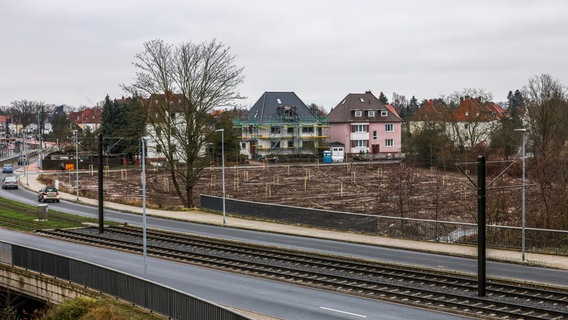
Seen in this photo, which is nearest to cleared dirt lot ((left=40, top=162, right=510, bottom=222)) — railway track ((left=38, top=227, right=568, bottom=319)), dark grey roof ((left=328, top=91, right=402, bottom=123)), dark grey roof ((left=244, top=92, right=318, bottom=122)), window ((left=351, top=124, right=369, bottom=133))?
dark grey roof ((left=244, top=92, right=318, bottom=122))

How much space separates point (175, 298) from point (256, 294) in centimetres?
522

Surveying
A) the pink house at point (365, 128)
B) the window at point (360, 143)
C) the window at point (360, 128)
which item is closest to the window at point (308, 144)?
the pink house at point (365, 128)

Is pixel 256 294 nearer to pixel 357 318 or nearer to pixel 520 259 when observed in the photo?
pixel 357 318

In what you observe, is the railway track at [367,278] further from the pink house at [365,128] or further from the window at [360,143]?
the window at [360,143]

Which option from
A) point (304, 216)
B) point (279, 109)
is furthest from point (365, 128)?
point (304, 216)

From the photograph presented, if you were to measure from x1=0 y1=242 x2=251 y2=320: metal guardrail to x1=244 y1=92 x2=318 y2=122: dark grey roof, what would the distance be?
81.2 m

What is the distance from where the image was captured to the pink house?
4444 inches

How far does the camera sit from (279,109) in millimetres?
110312

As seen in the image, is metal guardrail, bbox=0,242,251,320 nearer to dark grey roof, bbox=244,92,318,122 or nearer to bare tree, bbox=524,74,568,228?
bare tree, bbox=524,74,568,228

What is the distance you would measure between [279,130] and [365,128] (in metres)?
15.7

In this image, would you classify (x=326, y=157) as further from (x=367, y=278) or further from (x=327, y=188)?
(x=367, y=278)

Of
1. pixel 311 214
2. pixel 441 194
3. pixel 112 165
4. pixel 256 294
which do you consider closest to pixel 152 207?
pixel 311 214

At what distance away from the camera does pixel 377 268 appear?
28.7 meters

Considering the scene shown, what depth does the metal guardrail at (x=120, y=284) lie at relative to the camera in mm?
18453
